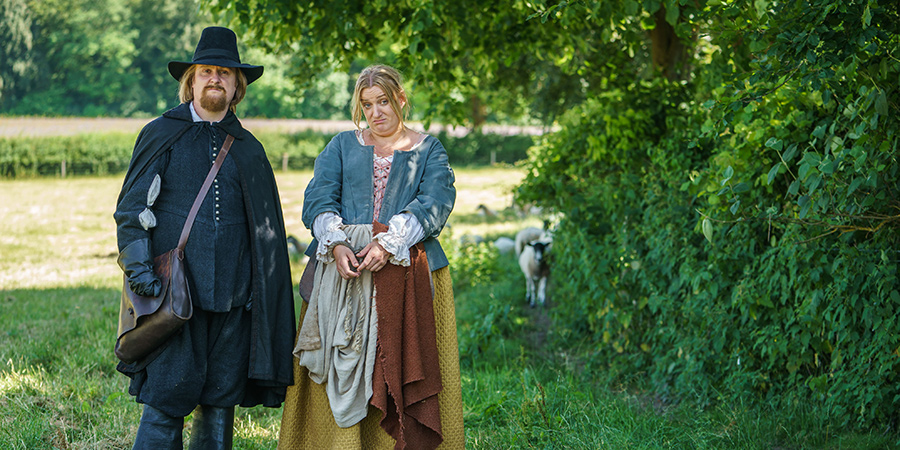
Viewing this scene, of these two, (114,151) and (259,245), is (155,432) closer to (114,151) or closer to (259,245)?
(259,245)

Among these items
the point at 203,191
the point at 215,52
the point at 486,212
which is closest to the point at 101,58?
the point at 486,212

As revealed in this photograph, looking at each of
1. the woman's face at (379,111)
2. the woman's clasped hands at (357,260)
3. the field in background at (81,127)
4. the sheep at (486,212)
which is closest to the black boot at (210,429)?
the woman's clasped hands at (357,260)

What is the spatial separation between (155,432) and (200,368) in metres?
0.31

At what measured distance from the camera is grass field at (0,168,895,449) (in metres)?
3.99

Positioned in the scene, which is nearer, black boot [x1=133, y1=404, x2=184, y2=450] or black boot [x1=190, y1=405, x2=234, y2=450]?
black boot [x1=133, y1=404, x2=184, y2=450]

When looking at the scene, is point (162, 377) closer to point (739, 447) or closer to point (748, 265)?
point (739, 447)

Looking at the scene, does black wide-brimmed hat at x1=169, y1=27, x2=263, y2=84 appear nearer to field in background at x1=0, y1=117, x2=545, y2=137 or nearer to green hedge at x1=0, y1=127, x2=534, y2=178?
green hedge at x1=0, y1=127, x2=534, y2=178

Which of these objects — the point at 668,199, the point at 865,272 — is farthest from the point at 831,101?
the point at 668,199

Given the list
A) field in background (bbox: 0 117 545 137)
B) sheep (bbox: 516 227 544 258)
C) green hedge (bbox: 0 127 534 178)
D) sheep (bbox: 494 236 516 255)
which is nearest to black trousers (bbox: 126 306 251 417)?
sheep (bbox: 516 227 544 258)

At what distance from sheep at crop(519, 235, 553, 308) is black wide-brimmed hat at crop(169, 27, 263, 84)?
5.45 m

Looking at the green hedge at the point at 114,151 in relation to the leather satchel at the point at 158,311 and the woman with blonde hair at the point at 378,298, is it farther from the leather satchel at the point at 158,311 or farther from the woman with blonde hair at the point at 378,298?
the leather satchel at the point at 158,311

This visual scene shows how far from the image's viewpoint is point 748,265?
4355 mm

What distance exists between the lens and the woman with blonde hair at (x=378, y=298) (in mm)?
3143

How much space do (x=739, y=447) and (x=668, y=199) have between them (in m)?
1.81
